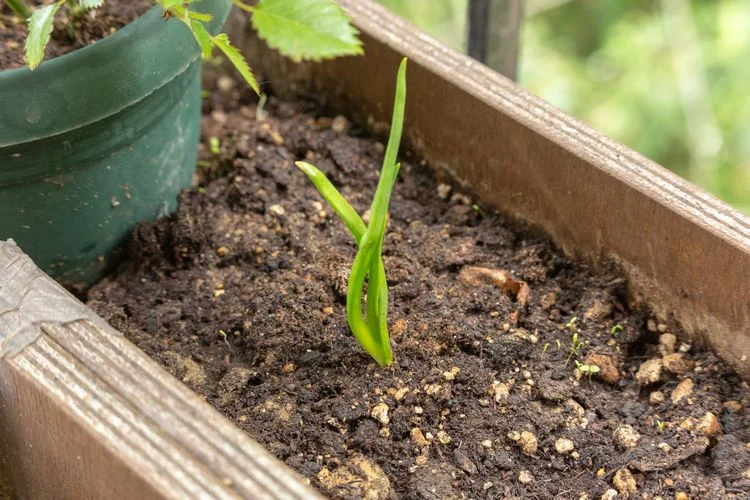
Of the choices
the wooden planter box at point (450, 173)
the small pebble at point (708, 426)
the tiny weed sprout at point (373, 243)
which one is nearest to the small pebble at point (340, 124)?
the wooden planter box at point (450, 173)

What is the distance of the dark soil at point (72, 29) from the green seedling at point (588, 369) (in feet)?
2.21

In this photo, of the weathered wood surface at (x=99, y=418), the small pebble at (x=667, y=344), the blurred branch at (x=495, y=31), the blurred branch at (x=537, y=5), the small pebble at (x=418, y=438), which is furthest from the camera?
the blurred branch at (x=537, y=5)

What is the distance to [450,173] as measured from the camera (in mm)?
1301

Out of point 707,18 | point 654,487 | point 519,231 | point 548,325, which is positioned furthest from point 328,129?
point 707,18

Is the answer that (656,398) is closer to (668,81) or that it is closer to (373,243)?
(373,243)

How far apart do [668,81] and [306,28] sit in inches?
73.0

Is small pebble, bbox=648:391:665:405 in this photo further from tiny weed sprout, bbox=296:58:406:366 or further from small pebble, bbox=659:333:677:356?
tiny weed sprout, bbox=296:58:406:366

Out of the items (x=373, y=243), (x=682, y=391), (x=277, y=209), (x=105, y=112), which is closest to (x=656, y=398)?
(x=682, y=391)

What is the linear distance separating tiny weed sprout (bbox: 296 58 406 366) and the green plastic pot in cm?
24

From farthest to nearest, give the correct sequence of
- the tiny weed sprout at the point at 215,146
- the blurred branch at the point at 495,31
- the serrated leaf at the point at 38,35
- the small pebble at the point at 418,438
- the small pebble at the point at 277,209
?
the blurred branch at the point at 495,31, the tiny weed sprout at the point at 215,146, the small pebble at the point at 277,209, the small pebble at the point at 418,438, the serrated leaf at the point at 38,35

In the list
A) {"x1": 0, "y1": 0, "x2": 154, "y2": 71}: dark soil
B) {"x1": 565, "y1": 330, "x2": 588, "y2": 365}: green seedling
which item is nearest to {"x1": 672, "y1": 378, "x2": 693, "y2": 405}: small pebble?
{"x1": 565, "y1": 330, "x2": 588, "y2": 365}: green seedling

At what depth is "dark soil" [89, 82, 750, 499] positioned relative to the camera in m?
0.99

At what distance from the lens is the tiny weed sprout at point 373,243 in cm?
91

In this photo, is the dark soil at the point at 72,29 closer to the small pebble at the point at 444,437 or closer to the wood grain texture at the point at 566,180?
the wood grain texture at the point at 566,180
